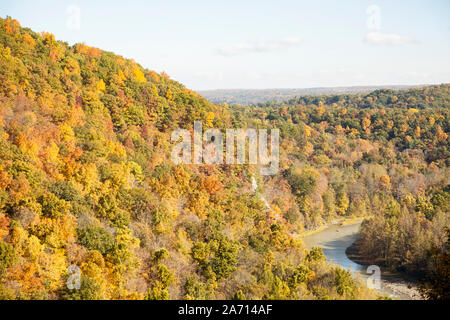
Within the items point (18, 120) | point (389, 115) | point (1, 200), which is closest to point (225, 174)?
point (18, 120)

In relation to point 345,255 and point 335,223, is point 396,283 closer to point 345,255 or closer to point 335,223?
point 345,255

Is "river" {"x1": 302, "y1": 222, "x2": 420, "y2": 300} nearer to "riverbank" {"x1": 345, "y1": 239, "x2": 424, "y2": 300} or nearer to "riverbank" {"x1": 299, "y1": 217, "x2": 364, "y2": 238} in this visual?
"riverbank" {"x1": 345, "y1": 239, "x2": 424, "y2": 300}

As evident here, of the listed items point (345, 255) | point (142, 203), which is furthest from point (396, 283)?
point (142, 203)

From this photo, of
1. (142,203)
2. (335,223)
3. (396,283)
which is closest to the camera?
(142,203)

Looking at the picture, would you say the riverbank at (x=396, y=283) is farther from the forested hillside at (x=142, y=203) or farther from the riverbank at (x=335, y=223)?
the riverbank at (x=335, y=223)

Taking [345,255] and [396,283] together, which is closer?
[396,283]

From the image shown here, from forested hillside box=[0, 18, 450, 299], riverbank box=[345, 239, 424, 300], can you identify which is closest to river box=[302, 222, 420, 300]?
riverbank box=[345, 239, 424, 300]

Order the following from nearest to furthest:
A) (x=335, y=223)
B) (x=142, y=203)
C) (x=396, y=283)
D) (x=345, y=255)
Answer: (x=142, y=203)
(x=396, y=283)
(x=345, y=255)
(x=335, y=223)
